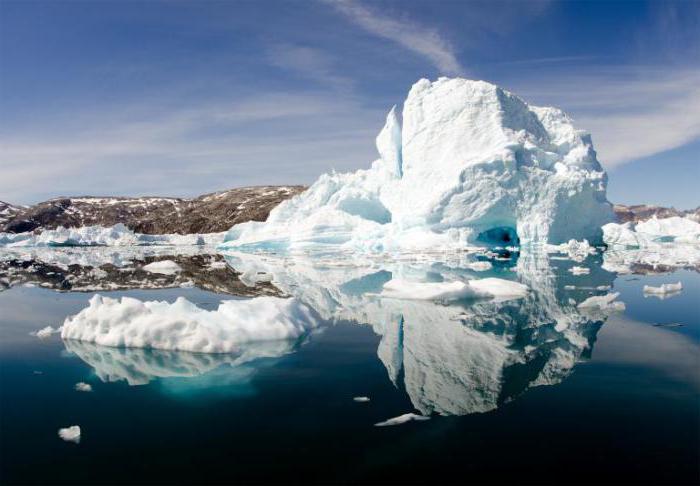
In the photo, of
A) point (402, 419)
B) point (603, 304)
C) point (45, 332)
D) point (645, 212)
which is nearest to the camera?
point (402, 419)

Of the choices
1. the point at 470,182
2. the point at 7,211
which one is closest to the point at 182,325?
the point at 470,182

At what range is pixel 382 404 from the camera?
475 centimetres

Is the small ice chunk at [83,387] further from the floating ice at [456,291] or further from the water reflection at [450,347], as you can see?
the floating ice at [456,291]

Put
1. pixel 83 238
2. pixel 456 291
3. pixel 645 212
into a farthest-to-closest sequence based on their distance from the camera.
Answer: pixel 645 212 < pixel 83 238 < pixel 456 291

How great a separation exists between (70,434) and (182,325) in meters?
2.69

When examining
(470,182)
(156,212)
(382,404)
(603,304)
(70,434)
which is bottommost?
(70,434)

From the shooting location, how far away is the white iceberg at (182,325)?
6609 mm

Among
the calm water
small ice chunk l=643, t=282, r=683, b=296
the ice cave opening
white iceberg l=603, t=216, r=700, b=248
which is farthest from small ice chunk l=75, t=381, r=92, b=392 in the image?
white iceberg l=603, t=216, r=700, b=248

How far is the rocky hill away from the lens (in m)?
79.0

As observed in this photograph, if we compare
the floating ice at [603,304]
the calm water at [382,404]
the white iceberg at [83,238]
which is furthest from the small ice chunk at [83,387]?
the white iceberg at [83,238]

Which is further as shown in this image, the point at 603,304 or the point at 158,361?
the point at 603,304

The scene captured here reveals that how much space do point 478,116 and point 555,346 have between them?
71.8 feet

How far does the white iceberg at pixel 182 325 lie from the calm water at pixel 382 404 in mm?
238

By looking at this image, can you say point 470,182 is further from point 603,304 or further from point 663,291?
point 603,304
